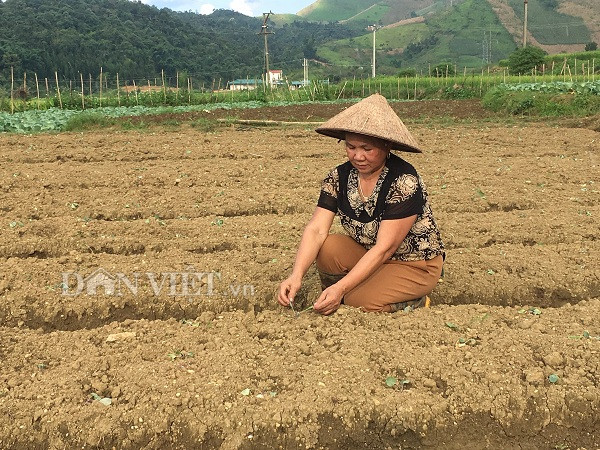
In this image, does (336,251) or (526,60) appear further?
(526,60)

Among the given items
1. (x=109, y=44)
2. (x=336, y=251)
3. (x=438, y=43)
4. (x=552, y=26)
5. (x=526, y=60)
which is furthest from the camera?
(x=552, y=26)

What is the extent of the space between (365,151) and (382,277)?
0.78 m

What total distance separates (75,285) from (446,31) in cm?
10464

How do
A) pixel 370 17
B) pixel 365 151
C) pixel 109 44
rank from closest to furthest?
pixel 365 151 → pixel 109 44 → pixel 370 17

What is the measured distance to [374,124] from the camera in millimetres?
3088

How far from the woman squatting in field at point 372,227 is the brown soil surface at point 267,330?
0.18 metres

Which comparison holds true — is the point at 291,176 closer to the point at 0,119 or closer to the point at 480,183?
the point at 480,183

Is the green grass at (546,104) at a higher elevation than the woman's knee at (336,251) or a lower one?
higher

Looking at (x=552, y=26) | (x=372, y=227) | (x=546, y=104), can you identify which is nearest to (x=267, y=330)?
(x=372, y=227)

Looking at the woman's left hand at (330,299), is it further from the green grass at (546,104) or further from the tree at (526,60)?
the tree at (526,60)

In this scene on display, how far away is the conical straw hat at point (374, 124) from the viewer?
3.07m

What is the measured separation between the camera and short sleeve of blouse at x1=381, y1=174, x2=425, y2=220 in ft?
10.5

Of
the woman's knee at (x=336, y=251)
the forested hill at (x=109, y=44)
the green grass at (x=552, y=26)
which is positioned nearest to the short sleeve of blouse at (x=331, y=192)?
the woman's knee at (x=336, y=251)

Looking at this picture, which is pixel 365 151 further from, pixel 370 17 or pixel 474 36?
pixel 370 17
